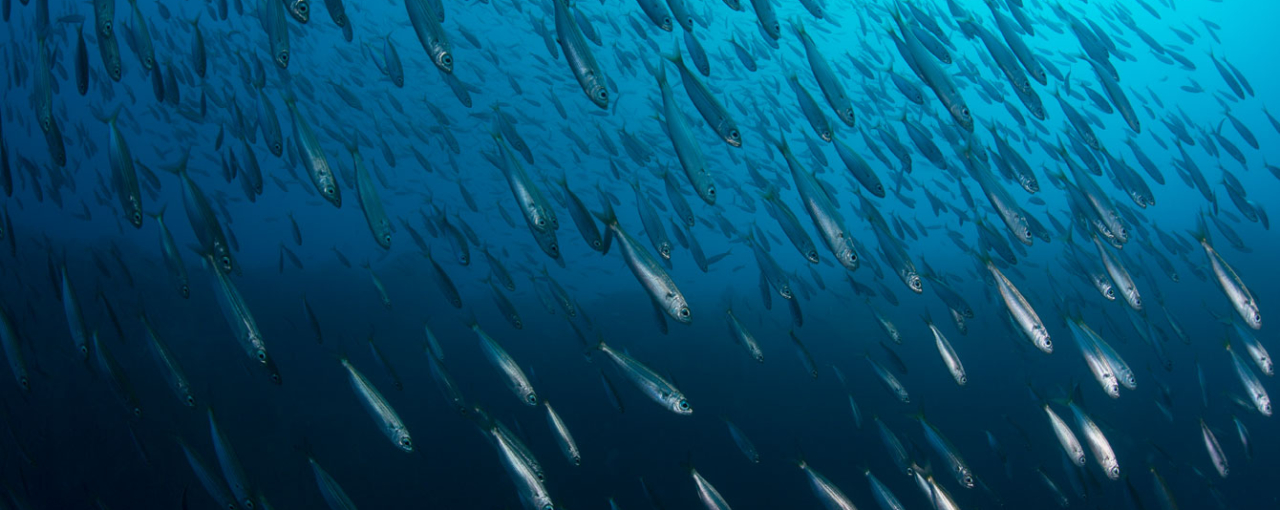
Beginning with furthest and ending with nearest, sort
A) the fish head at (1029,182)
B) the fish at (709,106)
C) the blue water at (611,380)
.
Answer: the blue water at (611,380) < the fish head at (1029,182) < the fish at (709,106)

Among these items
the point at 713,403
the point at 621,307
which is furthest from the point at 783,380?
the point at 621,307

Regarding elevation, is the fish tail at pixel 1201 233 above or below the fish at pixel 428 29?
below

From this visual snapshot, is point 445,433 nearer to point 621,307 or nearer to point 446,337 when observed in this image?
point 446,337

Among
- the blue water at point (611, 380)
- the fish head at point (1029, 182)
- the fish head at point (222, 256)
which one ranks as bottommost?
the blue water at point (611, 380)

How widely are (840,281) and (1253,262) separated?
12.3 metres

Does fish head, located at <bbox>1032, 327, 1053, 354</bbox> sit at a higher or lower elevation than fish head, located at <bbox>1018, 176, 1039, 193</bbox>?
lower

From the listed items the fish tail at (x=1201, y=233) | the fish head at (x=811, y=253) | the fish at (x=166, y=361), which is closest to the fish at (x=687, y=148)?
the fish head at (x=811, y=253)

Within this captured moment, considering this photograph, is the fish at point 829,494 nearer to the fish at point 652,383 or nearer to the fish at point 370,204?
the fish at point 652,383

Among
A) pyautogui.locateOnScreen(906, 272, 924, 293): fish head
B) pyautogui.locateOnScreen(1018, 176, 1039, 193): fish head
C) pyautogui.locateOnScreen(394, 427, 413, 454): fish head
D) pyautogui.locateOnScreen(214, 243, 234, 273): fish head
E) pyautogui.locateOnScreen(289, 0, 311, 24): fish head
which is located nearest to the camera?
pyautogui.locateOnScreen(289, 0, 311, 24): fish head

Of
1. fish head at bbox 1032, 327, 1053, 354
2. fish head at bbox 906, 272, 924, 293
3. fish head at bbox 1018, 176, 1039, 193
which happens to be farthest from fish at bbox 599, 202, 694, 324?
fish head at bbox 1018, 176, 1039, 193

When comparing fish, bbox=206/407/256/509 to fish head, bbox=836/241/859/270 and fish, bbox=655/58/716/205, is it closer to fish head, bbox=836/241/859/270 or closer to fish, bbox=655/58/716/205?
fish, bbox=655/58/716/205

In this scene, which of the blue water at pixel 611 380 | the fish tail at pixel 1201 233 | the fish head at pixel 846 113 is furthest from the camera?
the blue water at pixel 611 380

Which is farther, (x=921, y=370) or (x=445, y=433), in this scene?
(x=921, y=370)

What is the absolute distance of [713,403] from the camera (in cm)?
1101
